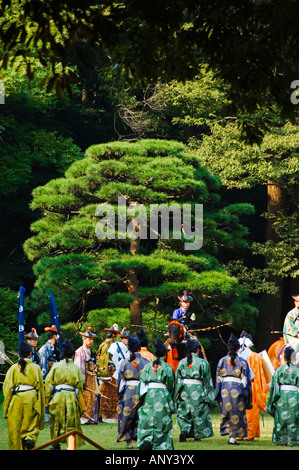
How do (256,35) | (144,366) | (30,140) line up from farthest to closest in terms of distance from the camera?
(30,140), (144,366), (256,35)

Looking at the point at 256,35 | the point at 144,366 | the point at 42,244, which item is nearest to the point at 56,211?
the point at 42,244

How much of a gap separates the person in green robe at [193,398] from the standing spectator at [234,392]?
205 mm

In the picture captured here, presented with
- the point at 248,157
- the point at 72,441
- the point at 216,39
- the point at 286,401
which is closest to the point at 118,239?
the point at 248,157

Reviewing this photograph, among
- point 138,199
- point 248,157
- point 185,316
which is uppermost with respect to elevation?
point 248,157

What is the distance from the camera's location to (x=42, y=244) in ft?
52.3

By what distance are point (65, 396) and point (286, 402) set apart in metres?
2.72

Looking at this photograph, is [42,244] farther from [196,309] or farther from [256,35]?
[256,35]

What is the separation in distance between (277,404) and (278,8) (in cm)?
536

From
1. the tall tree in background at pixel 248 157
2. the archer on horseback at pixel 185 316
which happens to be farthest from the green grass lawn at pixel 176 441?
the tall tree in background at pixel 248 157

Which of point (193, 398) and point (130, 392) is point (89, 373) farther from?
point (130, 392)

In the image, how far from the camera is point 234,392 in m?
10.1

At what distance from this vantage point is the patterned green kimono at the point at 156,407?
27.7ft

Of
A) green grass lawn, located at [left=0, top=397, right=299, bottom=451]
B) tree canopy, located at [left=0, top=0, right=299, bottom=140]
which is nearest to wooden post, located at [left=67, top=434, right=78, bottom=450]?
tree canopy, located at [left=0, top=0, right=299, bottom=140]

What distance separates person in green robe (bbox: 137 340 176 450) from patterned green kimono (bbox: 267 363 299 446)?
5.59ft
